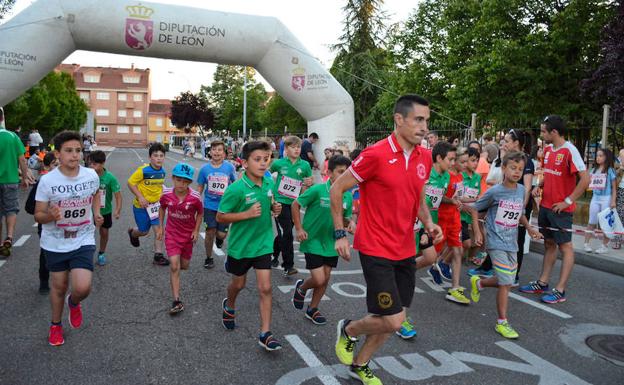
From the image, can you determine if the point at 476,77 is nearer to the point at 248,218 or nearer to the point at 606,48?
the point at 606,48

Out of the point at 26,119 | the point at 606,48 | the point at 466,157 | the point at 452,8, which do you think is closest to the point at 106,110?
the point at 26,119

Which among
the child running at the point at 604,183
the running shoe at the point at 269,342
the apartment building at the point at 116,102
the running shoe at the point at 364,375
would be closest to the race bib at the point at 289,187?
the running shoe at the point at 269,342

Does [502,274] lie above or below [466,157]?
below

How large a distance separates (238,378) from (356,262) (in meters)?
4.11

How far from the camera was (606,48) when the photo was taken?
17172mm

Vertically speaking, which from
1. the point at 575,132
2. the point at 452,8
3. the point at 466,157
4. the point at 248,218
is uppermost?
the point at 452,8

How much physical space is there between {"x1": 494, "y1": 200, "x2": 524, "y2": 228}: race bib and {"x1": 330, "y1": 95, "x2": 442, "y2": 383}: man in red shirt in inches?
69.8

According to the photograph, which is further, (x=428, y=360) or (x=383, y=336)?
(x=428, y=360)

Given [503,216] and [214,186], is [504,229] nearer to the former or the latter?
[503,216]

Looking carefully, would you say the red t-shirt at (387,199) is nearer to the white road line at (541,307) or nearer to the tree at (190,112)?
the white road line at (541,307)

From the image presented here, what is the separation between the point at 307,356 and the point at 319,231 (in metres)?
1.16

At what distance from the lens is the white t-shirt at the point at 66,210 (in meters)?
4.15

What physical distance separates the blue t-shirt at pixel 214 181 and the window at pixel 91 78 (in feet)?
324

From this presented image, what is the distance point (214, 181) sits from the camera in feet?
22.6
